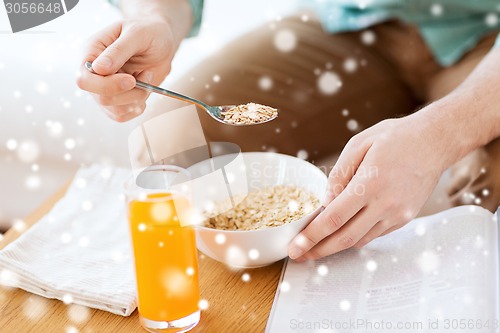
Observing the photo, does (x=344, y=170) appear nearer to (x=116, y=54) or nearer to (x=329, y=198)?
(x=329, y=198)

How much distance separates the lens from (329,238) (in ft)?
2.87

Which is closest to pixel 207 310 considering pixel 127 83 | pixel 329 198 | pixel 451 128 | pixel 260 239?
pixel 260 239

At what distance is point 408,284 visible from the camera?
2.76ft

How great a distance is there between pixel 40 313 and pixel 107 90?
12.5 inches

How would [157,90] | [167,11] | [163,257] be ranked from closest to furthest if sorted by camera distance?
[163,257]
[157,90]
[167,11]

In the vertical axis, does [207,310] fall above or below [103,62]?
below

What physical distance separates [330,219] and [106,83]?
362 mm

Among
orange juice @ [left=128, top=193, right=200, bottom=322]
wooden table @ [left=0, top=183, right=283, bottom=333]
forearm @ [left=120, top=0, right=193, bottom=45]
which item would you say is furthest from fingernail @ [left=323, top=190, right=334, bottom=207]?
forearm @ [left=120, top=0, right=193, bottom=45]

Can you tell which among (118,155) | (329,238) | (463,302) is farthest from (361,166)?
(118,155)

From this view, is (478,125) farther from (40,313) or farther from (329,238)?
(40,313)

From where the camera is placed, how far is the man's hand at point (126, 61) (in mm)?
868

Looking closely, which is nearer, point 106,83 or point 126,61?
point 106,83

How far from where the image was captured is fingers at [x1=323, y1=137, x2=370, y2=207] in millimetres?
878

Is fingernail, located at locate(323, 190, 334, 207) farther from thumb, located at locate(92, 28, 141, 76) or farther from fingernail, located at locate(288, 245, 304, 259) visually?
thumb, located at locate(92, 28, 141, 76)
